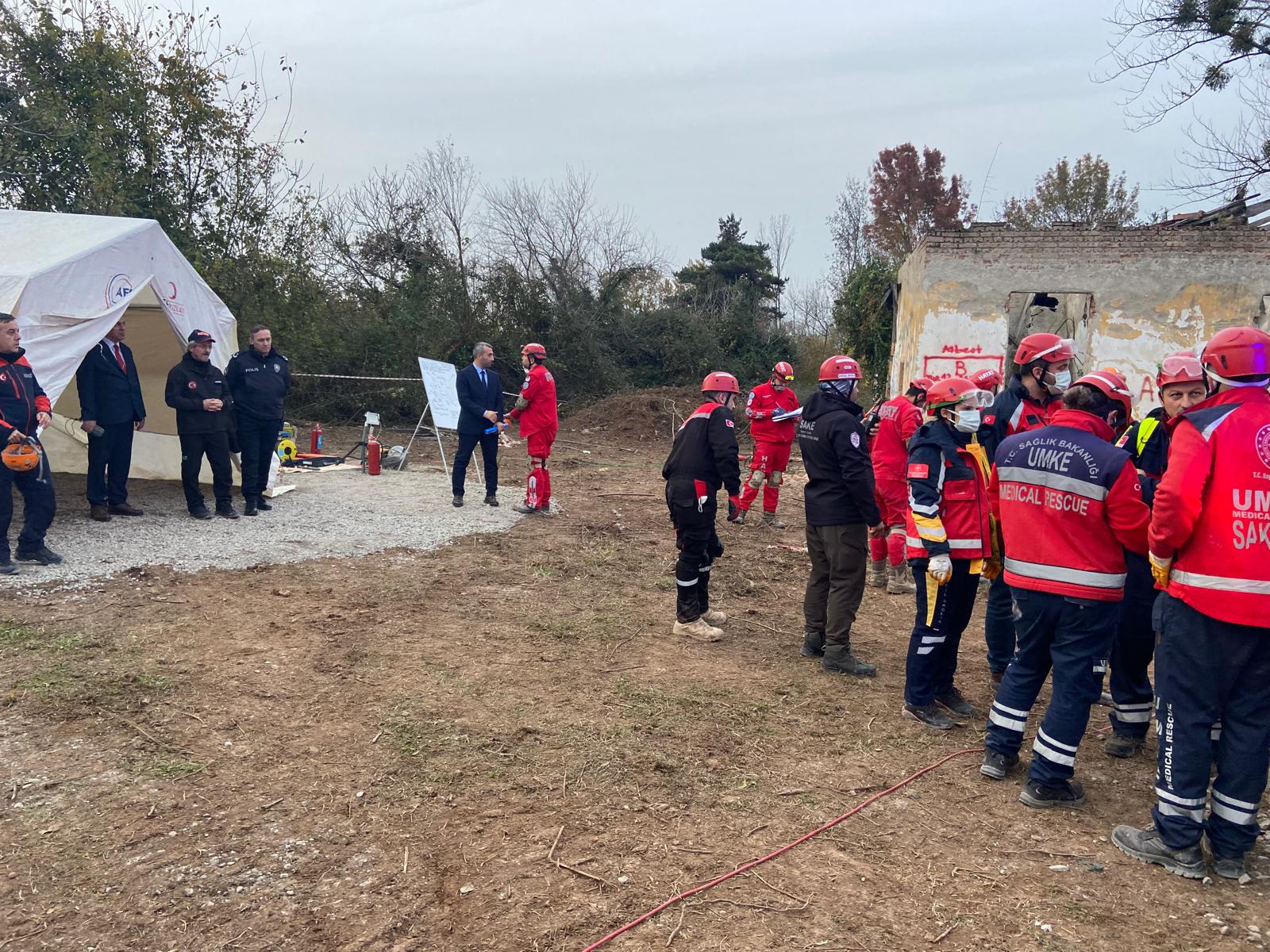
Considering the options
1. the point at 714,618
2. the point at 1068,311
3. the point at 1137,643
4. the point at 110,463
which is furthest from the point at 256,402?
the point at 1068,311

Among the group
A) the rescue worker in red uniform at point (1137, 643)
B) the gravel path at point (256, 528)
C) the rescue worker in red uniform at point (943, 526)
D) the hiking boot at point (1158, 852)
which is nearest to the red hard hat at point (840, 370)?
the rescue worker in red uniform at point (943, 526)

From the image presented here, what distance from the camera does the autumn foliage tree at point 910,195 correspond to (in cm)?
3266

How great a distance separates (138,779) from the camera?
3719 mm

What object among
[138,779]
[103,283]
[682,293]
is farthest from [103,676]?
[682,293]

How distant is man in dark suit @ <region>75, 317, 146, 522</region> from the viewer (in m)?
8.20

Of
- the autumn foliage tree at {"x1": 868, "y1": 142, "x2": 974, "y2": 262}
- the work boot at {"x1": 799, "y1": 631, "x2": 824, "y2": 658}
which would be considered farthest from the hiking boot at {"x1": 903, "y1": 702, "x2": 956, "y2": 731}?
the autumn foliage tree at {"x1": 868, "y1": 142, "x2": 974, "y2": 262}

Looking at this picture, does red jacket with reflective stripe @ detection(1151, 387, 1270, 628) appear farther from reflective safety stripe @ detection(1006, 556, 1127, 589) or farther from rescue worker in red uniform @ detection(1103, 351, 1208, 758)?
rescue worker in red uniform @ detection(1103, 351, 1208, 758)

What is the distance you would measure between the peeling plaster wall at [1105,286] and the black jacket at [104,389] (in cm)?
1051

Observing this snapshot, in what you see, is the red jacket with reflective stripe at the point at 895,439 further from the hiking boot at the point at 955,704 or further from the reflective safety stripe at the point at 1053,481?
the reflective safety stripe at the point at 1053,481

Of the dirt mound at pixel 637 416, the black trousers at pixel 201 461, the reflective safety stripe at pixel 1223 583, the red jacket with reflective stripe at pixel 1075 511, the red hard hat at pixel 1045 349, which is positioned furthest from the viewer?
the dirt mound at pixel 637 416

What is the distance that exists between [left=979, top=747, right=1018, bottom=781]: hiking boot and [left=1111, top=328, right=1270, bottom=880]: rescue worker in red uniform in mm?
709

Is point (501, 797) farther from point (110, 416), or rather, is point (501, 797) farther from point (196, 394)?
point (110, 416)

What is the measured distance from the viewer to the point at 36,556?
6.83 metres

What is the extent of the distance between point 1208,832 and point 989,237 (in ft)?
35.1
